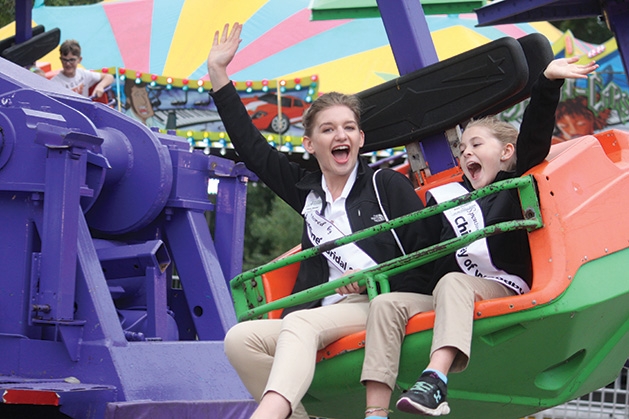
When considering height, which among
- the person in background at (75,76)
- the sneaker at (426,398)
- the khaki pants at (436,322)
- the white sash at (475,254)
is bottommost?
the sneaker at (426,398)

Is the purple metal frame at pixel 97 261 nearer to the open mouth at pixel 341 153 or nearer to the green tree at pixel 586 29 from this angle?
the open mouth at pixel 341 153

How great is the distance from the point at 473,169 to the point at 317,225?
60 cm

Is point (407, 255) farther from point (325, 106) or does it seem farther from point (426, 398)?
point (325, 106)

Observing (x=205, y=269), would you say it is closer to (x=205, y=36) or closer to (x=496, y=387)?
(x=496, y=387)

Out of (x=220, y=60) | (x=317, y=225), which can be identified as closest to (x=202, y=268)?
(x=220, y=60)

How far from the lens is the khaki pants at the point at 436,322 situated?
300cm

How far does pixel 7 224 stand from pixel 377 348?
80.2 inches

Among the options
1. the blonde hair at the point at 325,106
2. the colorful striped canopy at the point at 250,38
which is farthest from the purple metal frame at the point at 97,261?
the colorful striped canopy at the point at 250,38

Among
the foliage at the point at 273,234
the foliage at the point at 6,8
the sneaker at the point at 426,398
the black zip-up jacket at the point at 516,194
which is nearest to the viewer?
the sneaker at the point at 426,398

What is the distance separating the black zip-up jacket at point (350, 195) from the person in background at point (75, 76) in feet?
15.3

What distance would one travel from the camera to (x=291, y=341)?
10.4ft

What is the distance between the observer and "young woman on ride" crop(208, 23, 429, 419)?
3.15 metres

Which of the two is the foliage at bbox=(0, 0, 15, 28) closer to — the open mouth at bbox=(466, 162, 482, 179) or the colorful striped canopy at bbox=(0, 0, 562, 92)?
the open mouth at bbox=(466, 162, 482, 179)

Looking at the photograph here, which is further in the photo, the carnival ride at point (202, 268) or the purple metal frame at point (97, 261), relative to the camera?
the purple metal frame at point (97, 261)
